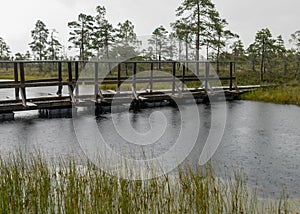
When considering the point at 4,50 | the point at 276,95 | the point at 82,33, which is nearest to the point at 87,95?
the point at 276,95

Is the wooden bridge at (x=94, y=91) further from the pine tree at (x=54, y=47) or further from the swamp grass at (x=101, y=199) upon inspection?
the pine tree at (x=54, y=47)

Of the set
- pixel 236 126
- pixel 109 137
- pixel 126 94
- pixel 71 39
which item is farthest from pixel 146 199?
pixel 71 39

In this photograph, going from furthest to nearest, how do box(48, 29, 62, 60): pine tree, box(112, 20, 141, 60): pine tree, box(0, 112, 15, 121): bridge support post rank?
1. box(48, 29, 62, 60): pine tree
2. box(112, 20, 141, 60): pine tree
3. box(0, 112, 15, 121): bridge support post

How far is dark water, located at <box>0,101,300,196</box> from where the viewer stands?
5699mm

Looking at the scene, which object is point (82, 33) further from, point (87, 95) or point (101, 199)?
point (101, 199)

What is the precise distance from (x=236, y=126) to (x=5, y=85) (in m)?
6.51

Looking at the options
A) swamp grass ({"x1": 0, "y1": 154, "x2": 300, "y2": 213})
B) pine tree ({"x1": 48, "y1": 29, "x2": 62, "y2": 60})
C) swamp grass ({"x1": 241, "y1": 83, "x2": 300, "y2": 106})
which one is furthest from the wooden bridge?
pine tree ({"x1": 48, "y1": 29, "x2": 62, "y2": 60})

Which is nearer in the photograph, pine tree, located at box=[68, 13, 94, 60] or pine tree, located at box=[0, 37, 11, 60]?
pine tree, located at box=[68, 13, 94, 60]

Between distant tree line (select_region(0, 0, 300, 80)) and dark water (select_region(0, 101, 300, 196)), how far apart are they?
446 inches

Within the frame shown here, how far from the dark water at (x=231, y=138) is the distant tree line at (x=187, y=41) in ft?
37.1

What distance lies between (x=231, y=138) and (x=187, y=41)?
17.5 meters

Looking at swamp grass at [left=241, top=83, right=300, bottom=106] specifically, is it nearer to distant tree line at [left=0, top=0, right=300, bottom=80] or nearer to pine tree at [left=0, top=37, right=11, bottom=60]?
distant tree line at [left=0, top=0, right=300, bottom=80]

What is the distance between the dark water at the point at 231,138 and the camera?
5699mm

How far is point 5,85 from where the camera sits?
10.6m
